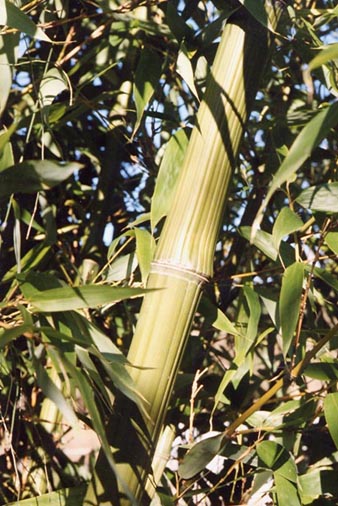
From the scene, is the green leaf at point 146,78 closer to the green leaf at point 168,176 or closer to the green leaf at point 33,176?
the green leaf at point 168,176

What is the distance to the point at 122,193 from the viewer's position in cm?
107

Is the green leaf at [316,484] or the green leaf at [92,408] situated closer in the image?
the green leaf at [92,408]

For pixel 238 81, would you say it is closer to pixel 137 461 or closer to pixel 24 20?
pixel 24 20

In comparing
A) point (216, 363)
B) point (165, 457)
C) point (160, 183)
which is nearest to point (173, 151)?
point (160, 183)

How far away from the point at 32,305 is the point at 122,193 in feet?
1.71

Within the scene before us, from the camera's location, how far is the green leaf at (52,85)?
75 centimetres

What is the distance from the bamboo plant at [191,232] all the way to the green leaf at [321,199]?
0.21 feet

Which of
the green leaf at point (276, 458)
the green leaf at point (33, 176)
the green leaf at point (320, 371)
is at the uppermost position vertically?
the green leaf at point (33, 176)

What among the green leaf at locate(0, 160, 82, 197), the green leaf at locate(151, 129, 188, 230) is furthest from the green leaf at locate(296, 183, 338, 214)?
the green leaf at locate(0, 160, 82, 197)

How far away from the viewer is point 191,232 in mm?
631

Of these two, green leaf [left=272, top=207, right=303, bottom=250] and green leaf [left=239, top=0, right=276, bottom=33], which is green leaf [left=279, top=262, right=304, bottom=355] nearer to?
green leaf [left=272, top=207, right=303, bottom=250]

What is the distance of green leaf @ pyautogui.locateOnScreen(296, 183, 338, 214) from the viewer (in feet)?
2.11

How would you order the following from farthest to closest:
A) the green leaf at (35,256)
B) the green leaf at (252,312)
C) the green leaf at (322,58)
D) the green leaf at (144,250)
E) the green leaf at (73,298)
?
the green leaf at (35,256), the green leaf at (252,312), the green leaf at (144,250), the green leaf at (73,298), the green leaf at (322,58)

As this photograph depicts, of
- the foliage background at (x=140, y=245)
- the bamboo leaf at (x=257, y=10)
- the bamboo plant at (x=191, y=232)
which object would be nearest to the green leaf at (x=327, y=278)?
the foliage background at (x=140, y=245)
